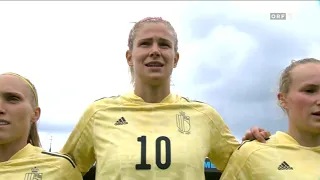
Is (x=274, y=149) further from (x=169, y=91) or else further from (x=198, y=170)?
(x=169, y=91)

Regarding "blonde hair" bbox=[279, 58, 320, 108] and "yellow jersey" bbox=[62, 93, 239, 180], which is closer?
"yellow jersey" bbox=[62, 93, 239, 180]

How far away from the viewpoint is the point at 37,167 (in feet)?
10.5

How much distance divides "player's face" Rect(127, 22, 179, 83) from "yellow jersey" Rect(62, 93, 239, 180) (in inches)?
9.4

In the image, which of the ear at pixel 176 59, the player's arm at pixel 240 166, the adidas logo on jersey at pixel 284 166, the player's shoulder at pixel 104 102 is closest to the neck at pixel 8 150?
the player's shoulder at pixel 104 102

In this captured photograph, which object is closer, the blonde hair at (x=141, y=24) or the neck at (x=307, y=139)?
the neck at (x=307, y=139)

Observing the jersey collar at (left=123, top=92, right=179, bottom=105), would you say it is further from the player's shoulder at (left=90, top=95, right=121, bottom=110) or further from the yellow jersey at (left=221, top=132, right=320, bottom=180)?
the yellow jersey at (left=221, top=132, right=320, bottom=180)

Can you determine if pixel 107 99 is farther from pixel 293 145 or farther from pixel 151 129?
pixel 293 145

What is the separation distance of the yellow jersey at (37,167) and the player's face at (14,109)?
0.16m

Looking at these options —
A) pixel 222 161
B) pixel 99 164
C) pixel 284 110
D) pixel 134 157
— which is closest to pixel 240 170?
pixel 222 161

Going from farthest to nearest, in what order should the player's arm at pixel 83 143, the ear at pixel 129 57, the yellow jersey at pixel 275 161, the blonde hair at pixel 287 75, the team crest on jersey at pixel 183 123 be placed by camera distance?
1. the ear at pixel 129 57
2. the blonde hair at pixel 287 75
3. the player's arm at pixel 83 143
4. the team crest on jersey at pixel 183 123
5. the yellow jersey at pixel 275 161

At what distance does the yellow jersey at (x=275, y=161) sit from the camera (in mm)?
3037

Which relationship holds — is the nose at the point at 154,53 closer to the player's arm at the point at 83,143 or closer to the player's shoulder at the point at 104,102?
the player's shoulder at the point at 104,102

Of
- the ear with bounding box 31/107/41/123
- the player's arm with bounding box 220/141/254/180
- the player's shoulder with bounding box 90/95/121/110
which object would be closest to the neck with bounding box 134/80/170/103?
the player's shoulder with bounding box 90/95/121/110

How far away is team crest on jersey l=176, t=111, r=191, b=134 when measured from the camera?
316cm
